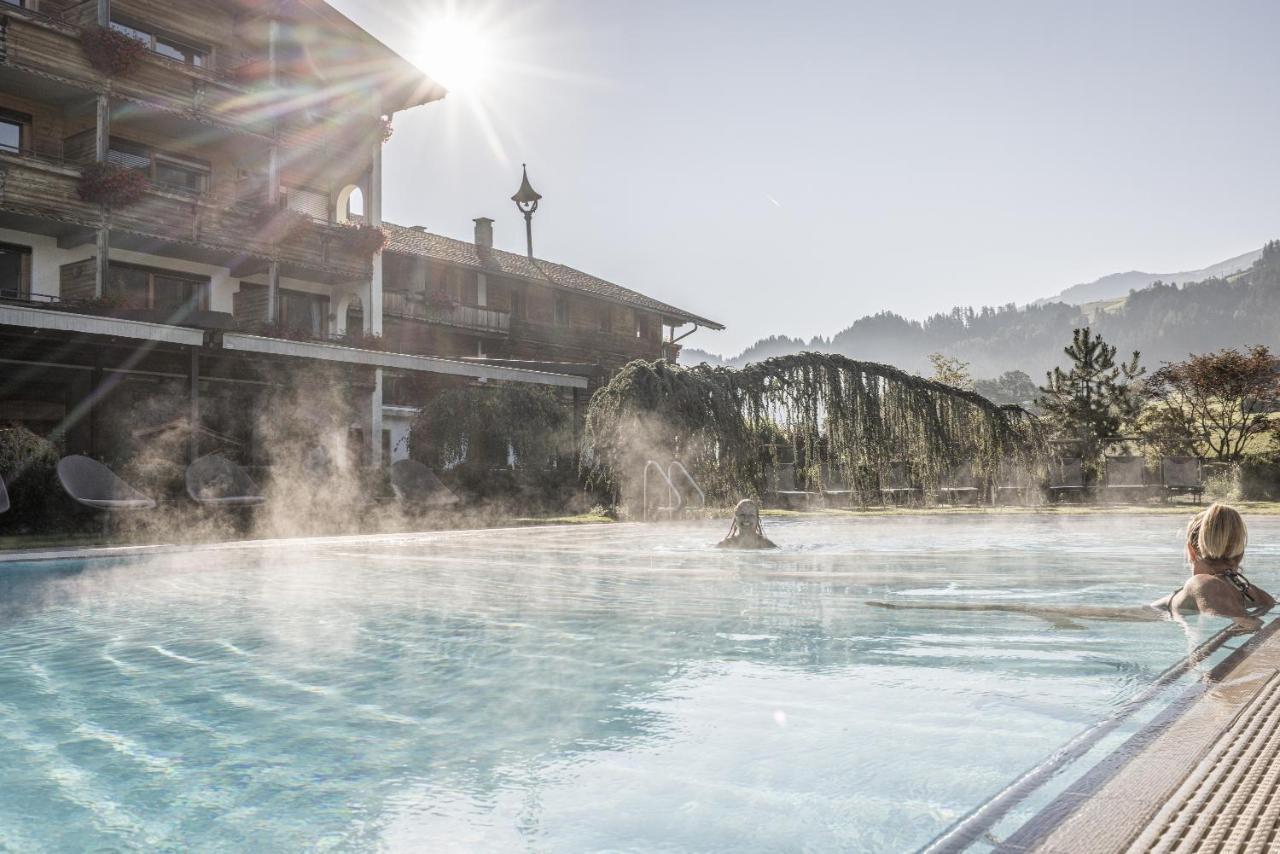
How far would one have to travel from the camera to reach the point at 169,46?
75.0 ft

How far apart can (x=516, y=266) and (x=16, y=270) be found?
772 inches

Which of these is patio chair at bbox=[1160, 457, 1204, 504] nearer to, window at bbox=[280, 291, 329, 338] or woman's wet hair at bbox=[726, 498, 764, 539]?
woman's wet hair at bbox=[726, 498, 764, 539]

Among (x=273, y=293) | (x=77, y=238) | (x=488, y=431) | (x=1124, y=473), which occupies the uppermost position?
(x=77, y=238)

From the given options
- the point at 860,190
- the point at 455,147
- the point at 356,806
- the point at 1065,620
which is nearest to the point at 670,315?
the point at 455,147

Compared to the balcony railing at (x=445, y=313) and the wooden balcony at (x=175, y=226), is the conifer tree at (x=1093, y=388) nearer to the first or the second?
the balcony railing at (x=445, y=313)

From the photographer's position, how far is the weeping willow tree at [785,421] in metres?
9.00

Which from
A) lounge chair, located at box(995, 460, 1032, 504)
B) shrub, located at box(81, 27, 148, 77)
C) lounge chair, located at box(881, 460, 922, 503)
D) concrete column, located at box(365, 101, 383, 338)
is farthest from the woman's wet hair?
concrete column, located at box(365, 101, 383, 338)

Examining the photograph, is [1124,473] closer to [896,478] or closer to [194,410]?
[896,478]

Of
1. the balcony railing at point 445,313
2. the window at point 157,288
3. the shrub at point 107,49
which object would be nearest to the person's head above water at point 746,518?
the window at point 157,288

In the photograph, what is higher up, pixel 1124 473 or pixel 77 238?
pixel 77 238

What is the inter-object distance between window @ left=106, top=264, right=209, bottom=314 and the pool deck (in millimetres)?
22144

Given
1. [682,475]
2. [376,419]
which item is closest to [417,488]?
[376,419]

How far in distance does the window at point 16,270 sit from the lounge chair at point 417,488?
907 cm

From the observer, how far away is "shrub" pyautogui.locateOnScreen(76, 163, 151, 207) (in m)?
18.7
